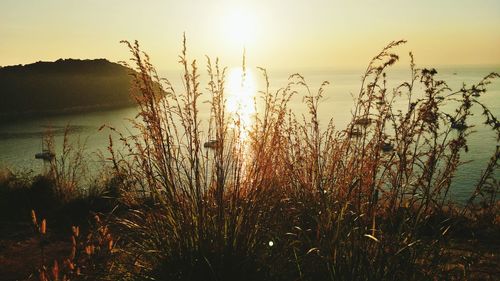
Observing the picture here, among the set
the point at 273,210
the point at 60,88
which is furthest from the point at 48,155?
the point at 60,88

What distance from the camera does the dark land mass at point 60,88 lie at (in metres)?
81.0

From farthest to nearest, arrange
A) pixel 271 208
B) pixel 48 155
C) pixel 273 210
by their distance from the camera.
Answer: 1. pixel 48 155
2. pixel 273 210
3. pixel 271 208

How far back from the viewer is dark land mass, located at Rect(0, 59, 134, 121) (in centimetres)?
8100

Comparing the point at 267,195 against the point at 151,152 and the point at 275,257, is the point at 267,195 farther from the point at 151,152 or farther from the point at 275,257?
the point at 151,152

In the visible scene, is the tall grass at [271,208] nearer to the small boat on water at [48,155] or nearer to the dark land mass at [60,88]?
the small boat on water at [48,155]

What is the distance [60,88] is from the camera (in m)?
91.4

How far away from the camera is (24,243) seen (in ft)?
18.9

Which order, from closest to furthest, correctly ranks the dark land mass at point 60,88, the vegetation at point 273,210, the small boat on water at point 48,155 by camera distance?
1. the vegetation at point 273,210
2. the small boat on water at point 48,155
3. the dark land mass at point 60,88

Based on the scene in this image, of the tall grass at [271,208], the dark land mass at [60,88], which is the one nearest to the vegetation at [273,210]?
the tall grass at [271,208]

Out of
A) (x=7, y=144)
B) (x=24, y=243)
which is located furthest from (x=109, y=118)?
(x=24, y=243)

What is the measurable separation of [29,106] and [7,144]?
1426 inches

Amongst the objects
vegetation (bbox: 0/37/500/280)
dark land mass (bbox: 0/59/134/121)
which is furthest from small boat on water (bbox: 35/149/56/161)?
dark land mass (bbox: 0/59/134/121)

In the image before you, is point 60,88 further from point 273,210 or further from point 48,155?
point 273,210

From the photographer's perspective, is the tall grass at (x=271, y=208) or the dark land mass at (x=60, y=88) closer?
the tall grass at (x=271, y=208)
